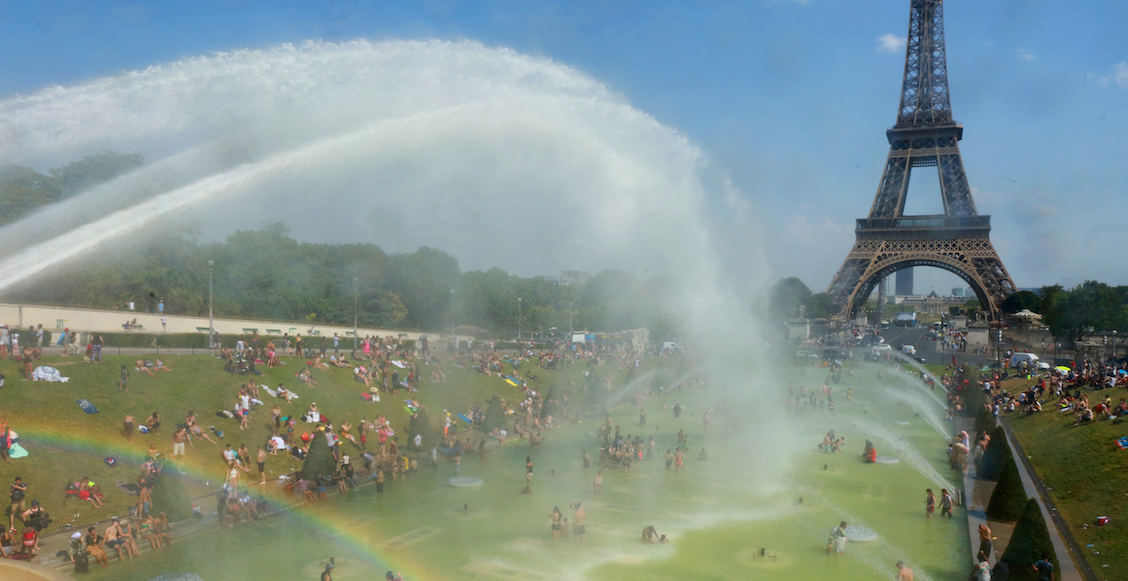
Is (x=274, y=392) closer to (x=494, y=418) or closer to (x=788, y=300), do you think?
(x=494, y=418)

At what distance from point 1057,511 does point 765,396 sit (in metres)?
26.6

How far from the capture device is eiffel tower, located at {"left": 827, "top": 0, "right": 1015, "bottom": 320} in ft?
279

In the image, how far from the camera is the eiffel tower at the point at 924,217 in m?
85.0

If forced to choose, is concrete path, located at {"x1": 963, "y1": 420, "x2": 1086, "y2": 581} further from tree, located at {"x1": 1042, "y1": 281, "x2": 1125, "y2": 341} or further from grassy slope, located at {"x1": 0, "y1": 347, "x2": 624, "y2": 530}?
tree, located at {"x1": 1042, "y1": 281, "x2": 1125, "y2": 341}

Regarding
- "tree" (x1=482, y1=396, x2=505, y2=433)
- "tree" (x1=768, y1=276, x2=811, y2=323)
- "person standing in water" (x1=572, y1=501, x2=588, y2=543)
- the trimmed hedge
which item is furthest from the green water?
"tree" (x1=768, y1=276, x2=811, y2=323)

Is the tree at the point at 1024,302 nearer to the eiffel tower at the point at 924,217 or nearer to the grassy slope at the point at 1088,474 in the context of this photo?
the eiffel tower at the point at 924,217

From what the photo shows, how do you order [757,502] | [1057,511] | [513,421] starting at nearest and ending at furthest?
1. [1057,511]
2. [757,502]
3. [513,421]

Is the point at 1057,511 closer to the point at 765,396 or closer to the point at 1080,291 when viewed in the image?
the point at 765,396

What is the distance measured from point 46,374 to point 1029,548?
30435 mm

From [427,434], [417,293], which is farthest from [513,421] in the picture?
[417,293]

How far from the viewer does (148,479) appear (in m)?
20.2

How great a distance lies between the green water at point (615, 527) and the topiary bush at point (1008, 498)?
1221 mm

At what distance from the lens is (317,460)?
78.4 feet

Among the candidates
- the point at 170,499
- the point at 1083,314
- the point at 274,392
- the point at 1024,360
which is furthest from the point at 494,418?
the point at 1083,314
